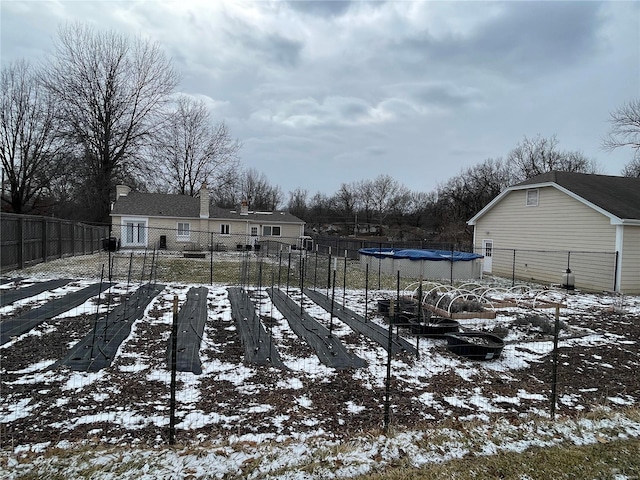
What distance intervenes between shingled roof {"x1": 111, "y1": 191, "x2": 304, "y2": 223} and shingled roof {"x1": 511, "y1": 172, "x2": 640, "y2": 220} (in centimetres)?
1994

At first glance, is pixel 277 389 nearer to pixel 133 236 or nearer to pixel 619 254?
pixel 619 254

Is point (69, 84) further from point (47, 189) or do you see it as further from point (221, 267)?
point (221, 267)

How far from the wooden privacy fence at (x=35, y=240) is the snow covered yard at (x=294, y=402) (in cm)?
771

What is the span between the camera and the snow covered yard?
3.29 meters

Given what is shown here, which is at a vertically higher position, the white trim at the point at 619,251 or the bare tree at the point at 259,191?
the bare tree at the point at 259,191

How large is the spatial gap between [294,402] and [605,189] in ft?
61.7

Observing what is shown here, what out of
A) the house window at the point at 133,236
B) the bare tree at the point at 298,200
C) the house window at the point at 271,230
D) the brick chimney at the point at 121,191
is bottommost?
the house window at the point at 133,236

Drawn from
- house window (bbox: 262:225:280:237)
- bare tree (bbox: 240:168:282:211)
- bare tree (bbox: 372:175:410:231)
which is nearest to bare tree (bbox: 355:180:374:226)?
bare tree (bbox: 372:175:410:231)

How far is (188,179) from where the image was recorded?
1618 inches

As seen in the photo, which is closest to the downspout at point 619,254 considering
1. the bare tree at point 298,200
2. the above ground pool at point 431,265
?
the above ground pool at point 431,265

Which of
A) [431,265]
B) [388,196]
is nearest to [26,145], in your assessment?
[431,265]

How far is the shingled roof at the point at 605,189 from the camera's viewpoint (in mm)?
15016

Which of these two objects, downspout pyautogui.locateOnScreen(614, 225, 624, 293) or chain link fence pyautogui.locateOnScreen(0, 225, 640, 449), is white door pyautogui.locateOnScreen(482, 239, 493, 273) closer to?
downspout pyautogui.locateOnScreen(614, 225, 624, 293)

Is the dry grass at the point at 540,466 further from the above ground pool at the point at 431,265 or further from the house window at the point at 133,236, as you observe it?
the house window at the point at 133,236
